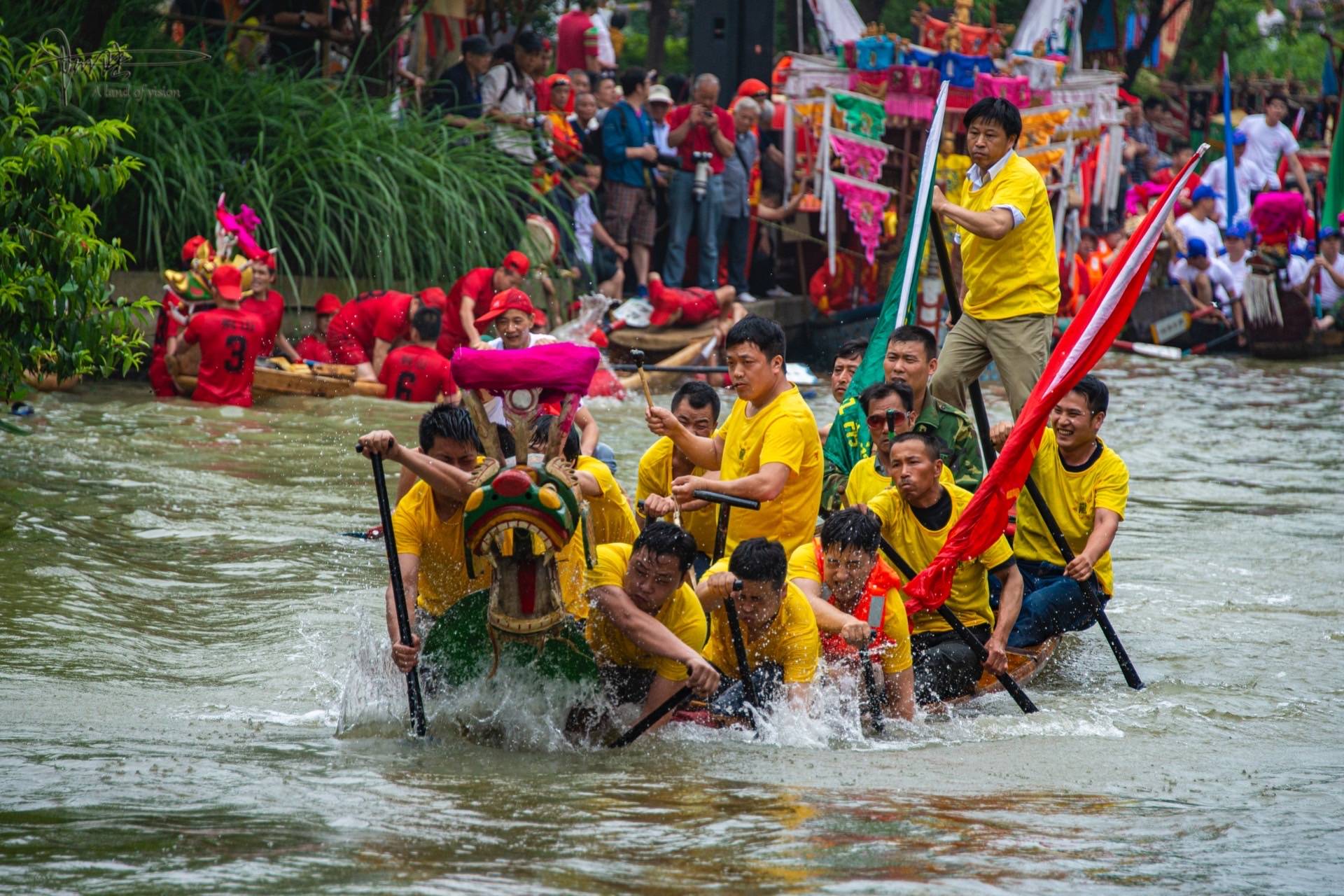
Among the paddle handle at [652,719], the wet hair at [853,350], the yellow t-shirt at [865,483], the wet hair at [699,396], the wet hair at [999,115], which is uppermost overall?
the wet hair at [999,115]

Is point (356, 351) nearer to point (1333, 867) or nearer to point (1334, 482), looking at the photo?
point (1334, 482)

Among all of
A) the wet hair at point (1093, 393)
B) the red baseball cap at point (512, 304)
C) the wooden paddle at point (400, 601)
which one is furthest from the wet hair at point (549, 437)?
the red baseball cap at point (512, 304)

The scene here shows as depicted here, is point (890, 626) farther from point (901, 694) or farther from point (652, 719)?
point (652, 719)

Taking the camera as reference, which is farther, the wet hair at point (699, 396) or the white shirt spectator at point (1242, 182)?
the white shirt spectator at point (1242, 182)

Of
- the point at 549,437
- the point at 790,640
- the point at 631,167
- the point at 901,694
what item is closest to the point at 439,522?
the point at 549,437

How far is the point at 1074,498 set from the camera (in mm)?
7902

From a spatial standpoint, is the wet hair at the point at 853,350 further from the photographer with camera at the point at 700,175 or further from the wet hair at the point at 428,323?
the photographer with camera at the point at 700,175

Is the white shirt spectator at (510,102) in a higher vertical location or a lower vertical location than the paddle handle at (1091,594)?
higher

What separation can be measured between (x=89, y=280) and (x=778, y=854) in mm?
5369

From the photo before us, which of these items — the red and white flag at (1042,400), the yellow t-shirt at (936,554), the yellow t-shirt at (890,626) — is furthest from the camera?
the yellow t-shirt at (936,554)

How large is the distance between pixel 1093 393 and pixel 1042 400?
709 mm

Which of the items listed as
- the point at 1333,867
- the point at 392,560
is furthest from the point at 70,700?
the point at 1333,867

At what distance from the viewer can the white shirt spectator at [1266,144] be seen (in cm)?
2408

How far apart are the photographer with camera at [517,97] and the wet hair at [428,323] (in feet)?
11.1
